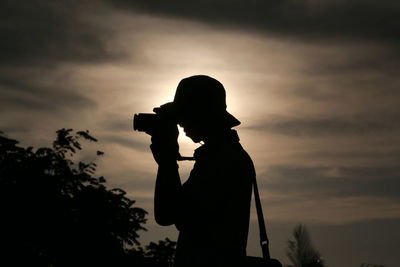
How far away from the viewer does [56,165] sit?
79.0 feet

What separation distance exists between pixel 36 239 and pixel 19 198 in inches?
60.4

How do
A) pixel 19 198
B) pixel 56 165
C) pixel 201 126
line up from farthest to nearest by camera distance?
pixel 56 165
pixel 19 198
pixel 201 126

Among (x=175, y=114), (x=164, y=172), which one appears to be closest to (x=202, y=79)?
(x=175, y=114)

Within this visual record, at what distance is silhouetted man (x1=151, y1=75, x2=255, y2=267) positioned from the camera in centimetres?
374

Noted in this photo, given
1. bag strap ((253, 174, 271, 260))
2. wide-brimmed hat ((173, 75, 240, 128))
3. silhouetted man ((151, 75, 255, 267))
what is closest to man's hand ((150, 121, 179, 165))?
silhouetted man ((151, 75, 255, 267))

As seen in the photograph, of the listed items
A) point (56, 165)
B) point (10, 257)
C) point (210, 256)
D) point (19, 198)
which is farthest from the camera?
Result: point (56, 165)

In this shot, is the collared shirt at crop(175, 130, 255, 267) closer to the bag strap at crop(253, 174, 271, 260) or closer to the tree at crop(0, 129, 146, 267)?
the bag strap at crop(253, 174, 271, 260)

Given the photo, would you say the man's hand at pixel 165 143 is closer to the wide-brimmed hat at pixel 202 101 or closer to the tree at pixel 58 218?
the wide-brimmed hat at pixel 202 101

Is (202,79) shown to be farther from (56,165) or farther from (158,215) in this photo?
(56,165)

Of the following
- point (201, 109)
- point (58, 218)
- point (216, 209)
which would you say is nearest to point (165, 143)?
point (201, 109)

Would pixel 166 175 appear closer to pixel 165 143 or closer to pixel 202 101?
pixel 165 143

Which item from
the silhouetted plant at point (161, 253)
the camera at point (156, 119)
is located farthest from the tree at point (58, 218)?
the camera at point (156, 119)

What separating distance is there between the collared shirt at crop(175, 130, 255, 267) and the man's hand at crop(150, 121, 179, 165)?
0.17 m

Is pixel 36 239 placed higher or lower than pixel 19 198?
lower
